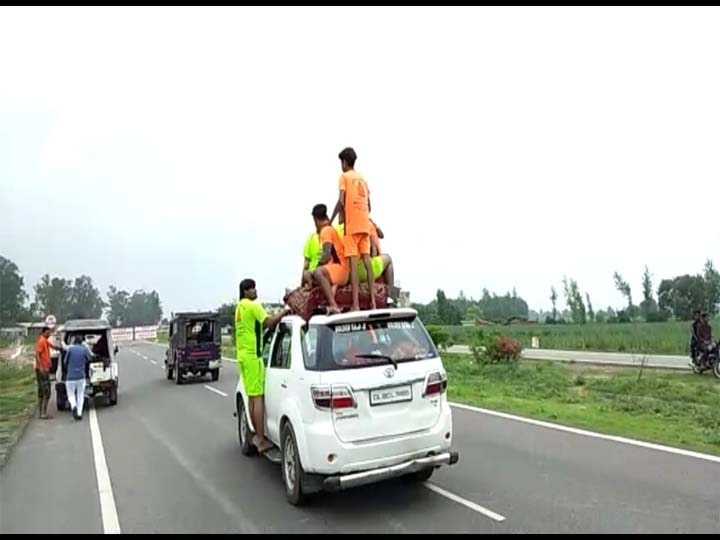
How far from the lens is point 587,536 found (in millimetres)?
5734

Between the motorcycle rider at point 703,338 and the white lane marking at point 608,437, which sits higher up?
the motorcycle rider at point 703,338

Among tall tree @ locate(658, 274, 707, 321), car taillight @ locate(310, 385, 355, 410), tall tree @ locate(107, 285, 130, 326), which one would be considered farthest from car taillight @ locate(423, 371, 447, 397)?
tall tree @ locate(107, 285, 130, 326)

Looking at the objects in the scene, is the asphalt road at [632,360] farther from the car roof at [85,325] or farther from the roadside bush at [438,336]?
the car roof at [85,325]

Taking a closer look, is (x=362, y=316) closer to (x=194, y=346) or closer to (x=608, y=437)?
(x=608, y=437)

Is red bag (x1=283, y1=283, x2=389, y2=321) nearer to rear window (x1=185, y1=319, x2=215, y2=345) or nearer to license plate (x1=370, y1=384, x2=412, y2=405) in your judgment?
license plate (x1=370, y1=384, x2=412, y2=405)

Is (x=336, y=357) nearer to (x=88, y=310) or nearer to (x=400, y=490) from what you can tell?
(x=400, y=490)

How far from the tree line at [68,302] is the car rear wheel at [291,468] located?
95087 millimetres

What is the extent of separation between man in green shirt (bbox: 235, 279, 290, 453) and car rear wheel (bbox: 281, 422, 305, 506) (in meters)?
1.30

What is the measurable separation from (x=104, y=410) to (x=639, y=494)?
1408 centimetres

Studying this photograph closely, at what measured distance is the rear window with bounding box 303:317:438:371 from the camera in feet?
22.4

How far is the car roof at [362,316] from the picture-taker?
23.0 ft

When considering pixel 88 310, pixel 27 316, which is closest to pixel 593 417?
pixel 27 316

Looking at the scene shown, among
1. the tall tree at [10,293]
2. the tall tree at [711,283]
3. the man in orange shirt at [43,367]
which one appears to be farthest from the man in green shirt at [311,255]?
the tall tree at [10,293]

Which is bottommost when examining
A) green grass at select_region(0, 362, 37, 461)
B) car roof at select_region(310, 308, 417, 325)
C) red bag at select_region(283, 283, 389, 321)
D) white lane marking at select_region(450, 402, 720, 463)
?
green grass at select_region(0, 362, 37, 461)
